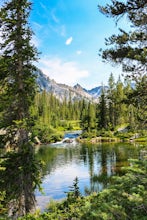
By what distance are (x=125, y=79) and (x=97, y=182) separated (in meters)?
18.2

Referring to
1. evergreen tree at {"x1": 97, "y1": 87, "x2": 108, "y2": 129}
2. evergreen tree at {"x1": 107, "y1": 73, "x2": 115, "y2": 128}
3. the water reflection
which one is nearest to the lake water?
the water reflection

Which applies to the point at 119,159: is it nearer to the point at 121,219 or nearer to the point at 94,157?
the point at 94,157

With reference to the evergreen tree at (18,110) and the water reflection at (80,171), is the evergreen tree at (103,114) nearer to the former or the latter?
the water reflection at (80,171)

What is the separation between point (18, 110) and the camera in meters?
13.5

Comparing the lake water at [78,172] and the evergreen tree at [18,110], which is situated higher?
the evergreen tree at [18,110]

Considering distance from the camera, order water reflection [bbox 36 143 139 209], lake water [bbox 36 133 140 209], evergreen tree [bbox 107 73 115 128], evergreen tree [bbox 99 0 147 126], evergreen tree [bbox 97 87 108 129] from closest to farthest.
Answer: evergreen tree [bbox 99 0 147 126]
lake water [bbox 36 133 140 209]
water reflection [bbox 36 143 139 209]
evergreen tree [bbox 97 87 108 129]
evergreen tree [bbox 107 73 115 128]

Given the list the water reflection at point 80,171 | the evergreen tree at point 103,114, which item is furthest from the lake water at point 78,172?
the evergreen tree at point 103,114

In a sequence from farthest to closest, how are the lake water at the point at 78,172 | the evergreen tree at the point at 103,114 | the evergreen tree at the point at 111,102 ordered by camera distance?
the evergreen tree at the point at 111,102 < the evergreen tree at the point at 103,114 < the lake water at the point at 78,172

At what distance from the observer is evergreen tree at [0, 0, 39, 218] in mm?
12750

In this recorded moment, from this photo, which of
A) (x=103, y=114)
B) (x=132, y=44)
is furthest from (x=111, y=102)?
(x=132, y=44)

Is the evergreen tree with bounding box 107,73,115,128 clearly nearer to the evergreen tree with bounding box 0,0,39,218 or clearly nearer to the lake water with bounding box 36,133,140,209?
the lake water with bounding box 36,133,140,209

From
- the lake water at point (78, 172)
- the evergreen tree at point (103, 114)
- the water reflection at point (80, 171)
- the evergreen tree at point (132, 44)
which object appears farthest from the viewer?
the evergreen tree at point (103, 114)

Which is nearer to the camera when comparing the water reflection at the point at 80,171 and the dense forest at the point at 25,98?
the dense forest at the point at 25,98

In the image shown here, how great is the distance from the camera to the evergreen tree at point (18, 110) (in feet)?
41.8
